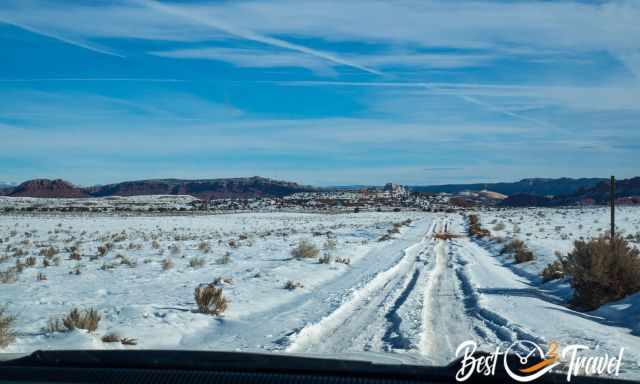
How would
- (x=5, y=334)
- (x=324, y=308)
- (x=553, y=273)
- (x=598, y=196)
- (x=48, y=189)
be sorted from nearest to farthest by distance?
(x=5, y=334)
(x=324, y=308)
(x=553, y=273)
(x=598, y=196)
(x=48, y=189)

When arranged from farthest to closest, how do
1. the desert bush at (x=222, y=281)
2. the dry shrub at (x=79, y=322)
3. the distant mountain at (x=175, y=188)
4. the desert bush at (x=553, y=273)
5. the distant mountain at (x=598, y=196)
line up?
1. the distant mountain at (x=175, y=188)
2. the distant mountain at (x=598, y=196)
3. the desert bush at (x=553, y=273)
4. the desert bush at (x=222, y=281)
5. the dry shrub at (x=79, y=322)

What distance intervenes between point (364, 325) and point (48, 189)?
172 m

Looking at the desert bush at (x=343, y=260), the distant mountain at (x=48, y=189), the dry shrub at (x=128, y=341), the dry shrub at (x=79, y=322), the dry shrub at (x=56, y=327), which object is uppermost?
the distant mountain at (x=48, y=189)

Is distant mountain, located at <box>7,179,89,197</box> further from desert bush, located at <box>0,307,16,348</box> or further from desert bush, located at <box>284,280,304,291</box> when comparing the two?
desert bush, located at <box>0,307,16,348</box>

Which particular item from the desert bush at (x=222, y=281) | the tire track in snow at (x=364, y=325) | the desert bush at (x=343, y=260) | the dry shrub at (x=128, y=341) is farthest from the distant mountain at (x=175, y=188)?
the dry shrub at (x=128, y=341)

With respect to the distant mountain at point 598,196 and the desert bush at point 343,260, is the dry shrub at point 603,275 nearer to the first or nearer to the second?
the desert bush at point 343,260

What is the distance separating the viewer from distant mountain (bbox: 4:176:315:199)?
16162cm

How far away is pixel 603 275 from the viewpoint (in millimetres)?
11117

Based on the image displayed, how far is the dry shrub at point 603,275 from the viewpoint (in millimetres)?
11102

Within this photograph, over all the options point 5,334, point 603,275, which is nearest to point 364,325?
point 5,334

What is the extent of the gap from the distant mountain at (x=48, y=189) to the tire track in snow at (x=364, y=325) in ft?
536

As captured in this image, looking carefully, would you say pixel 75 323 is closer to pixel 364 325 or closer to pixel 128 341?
pixel 128 341

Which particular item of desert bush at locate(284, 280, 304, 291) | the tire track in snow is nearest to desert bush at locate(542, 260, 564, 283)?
the tire track in snow

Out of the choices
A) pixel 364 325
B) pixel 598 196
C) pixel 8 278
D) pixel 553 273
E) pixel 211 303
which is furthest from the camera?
pixel 598 196
